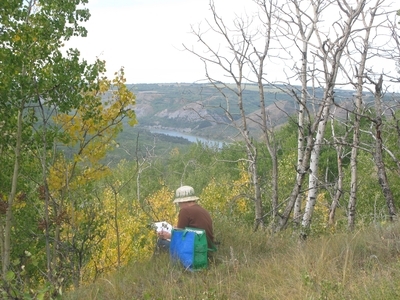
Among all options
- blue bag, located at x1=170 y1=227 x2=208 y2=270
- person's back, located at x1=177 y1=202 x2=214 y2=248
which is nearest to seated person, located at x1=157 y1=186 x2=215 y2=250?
person's back, located at x1=177 y1=202 x2=214 y2=248

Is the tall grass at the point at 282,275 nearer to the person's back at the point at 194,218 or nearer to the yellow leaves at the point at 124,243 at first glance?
the person's back at the point at 194,218

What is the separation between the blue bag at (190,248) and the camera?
4992mm

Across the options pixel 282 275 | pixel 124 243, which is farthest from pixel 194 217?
pixel 124 243

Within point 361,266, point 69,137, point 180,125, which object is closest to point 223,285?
point 361,266

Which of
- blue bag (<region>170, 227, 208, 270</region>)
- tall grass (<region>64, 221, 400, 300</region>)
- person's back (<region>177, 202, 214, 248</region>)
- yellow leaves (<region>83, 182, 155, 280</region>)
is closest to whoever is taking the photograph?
tall grass (<region>64, 221, 400, 300</region>)

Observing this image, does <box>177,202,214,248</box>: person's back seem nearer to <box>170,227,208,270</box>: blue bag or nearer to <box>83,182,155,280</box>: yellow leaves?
<box>170,227,208,270</box>: blue bag

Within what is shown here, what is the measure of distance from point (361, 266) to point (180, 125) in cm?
16708

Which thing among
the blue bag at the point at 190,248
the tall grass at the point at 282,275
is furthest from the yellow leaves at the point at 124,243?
the tall grass at the point at 282,275

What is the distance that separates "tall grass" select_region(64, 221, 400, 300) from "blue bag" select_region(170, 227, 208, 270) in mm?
118

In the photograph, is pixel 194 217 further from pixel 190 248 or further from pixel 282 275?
pixel 282 275

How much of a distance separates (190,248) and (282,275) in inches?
48.3

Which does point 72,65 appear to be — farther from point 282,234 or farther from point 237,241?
point 282,234

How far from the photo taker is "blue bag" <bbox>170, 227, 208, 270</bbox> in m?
4.99

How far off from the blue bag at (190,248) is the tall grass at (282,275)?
0.12m
